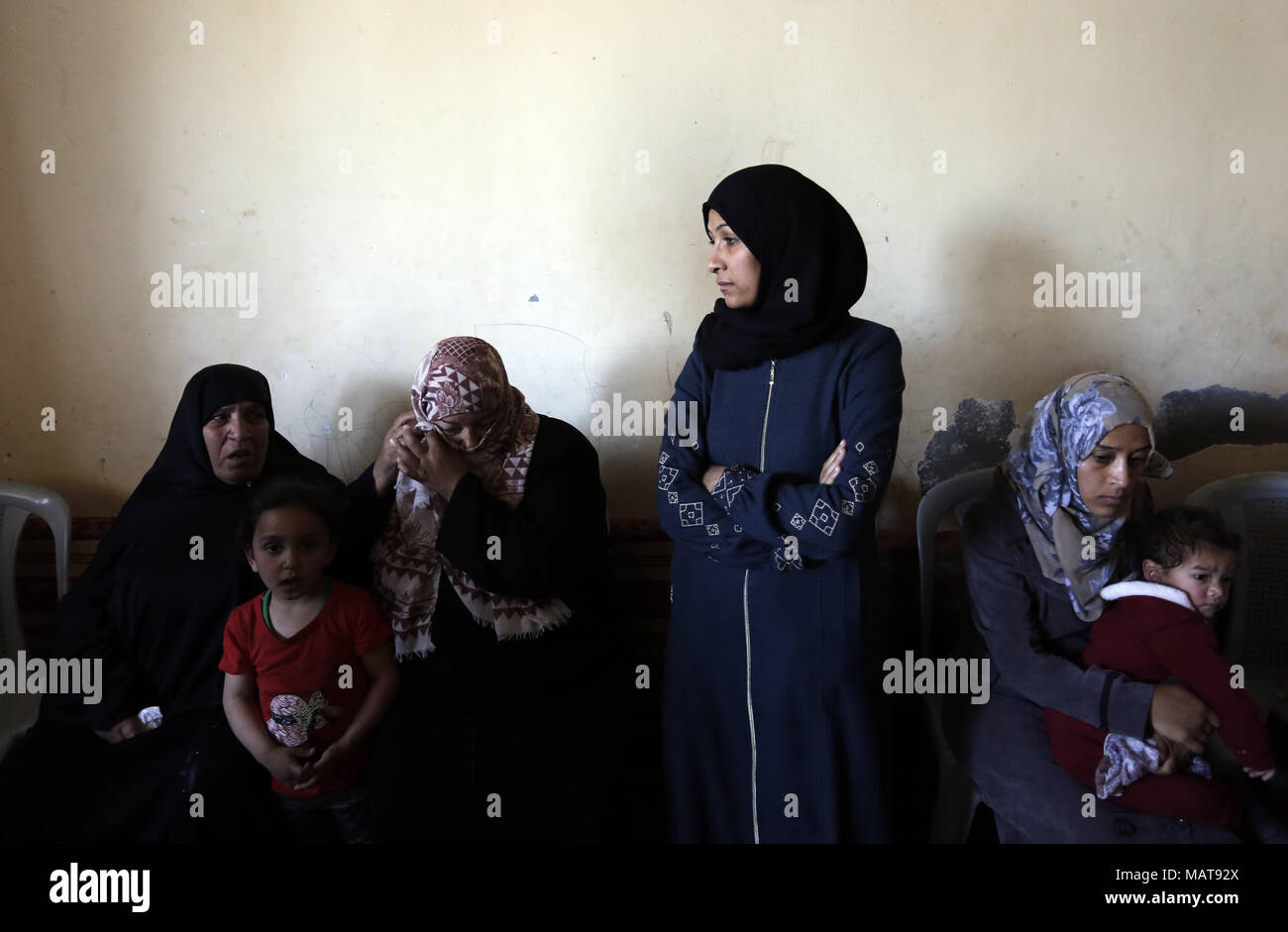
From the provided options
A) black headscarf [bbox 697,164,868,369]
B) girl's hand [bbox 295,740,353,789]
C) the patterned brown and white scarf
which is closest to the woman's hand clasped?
black headscarf [bbox 697,164,868,369]

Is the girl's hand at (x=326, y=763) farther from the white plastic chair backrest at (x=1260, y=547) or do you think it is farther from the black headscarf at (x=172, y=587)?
the white plastic chair backrest at (x=1260, y=547)

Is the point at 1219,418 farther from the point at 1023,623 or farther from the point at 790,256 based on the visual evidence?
the point at 790,256

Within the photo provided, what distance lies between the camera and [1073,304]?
2373 millimetres

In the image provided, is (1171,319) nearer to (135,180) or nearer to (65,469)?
(135,180)

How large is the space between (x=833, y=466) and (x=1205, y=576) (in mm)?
799

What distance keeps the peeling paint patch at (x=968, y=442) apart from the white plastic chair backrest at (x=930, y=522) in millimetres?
225

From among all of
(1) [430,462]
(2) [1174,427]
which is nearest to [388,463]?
(1) [430,462]

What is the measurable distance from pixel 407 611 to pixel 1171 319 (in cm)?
212

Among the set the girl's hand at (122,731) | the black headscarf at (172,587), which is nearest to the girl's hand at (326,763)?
the black headscarf at (172,587)

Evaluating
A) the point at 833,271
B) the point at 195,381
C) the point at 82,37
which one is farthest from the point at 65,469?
the point at 833,271

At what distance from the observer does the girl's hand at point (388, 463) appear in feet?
6.48

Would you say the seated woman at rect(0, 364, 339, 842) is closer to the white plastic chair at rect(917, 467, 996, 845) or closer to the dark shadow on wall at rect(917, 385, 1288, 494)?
the white plastic chair at rect(917, 467, 996, 845)

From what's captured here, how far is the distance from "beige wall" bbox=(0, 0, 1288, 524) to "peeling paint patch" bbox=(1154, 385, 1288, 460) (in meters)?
0.04

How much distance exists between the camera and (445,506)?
1.99 metres
